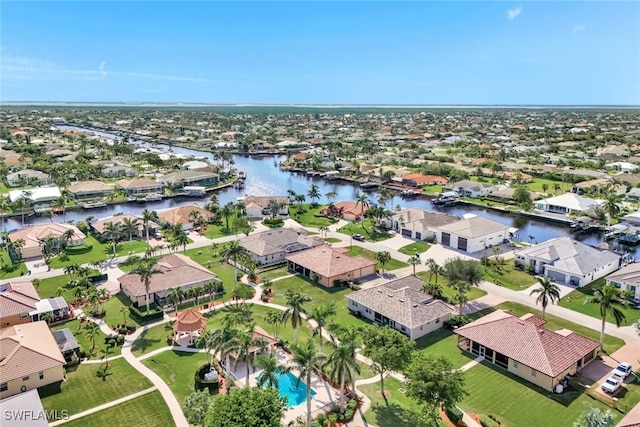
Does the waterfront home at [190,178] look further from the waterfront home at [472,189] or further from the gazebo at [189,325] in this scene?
the gazebo at [189,325]

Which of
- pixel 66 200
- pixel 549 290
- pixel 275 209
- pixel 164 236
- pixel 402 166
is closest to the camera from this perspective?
pixel 549 290

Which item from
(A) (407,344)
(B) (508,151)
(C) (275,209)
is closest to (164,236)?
(C) (275,209)

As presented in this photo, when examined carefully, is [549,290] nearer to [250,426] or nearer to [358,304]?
[358,304]

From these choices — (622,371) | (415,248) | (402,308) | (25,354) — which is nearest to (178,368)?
(25,354)

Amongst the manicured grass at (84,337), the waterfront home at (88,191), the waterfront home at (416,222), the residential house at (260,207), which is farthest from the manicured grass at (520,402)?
the waterfront home at (88,191)

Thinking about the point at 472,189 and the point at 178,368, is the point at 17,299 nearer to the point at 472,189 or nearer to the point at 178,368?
the point at 178,368

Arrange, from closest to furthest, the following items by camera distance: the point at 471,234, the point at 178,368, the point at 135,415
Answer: the point at 135,415, the point at 178,368, the point at 471,234

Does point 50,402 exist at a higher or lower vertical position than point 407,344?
lower
